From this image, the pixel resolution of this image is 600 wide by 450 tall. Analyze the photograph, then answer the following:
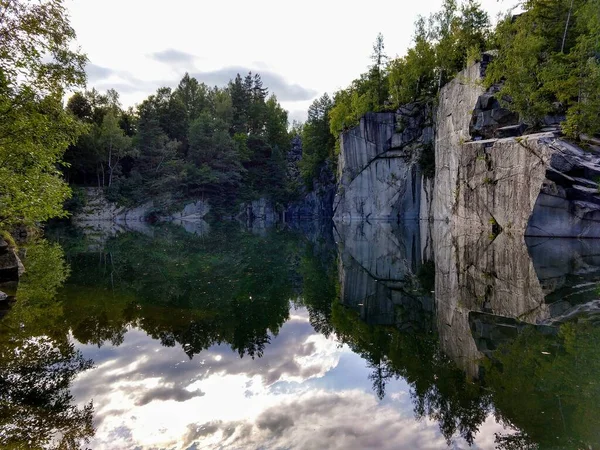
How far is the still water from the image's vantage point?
411 centimetres

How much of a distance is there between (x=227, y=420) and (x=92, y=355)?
3.31 metres

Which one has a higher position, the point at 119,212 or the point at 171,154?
the point at 171,154

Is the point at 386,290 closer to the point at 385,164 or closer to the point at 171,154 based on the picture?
the point at 385,164

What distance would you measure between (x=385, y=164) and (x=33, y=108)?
4658 centimetres

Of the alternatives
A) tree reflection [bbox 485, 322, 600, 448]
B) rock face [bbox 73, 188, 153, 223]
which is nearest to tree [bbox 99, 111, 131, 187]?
rock face [bbox 73, 188, 153, 223]

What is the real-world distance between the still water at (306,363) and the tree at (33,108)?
2.69 m

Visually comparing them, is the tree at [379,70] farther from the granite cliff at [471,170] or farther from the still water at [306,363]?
the still water at [306,363]

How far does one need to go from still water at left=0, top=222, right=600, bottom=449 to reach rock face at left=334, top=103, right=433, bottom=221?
40173 mm

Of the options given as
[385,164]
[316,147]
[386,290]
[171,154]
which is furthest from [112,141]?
[386,290]

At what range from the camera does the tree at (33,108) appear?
1002cm

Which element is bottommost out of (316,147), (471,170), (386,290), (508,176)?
(386,290)

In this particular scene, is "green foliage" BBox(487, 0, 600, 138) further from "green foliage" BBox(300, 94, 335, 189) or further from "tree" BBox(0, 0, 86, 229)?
"green foliage" BBox(300, 94, 335, 189)

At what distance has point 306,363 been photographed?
629 cm

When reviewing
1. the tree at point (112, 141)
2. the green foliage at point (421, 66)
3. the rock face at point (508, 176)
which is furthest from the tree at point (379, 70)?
the tree at point (112, 141)
